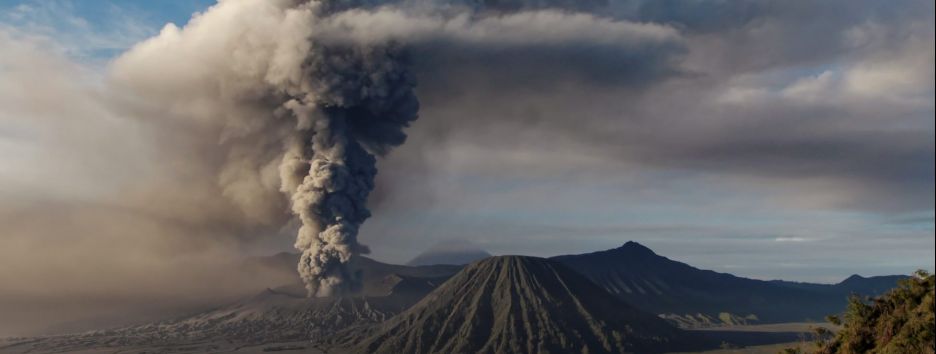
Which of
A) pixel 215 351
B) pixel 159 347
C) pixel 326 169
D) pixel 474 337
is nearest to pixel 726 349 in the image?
pixel 474 337

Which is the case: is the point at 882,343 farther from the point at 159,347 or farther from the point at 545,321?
the point at 159,347

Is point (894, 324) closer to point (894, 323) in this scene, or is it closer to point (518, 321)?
point (894, 323)

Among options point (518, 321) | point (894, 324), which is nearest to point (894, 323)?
point (894, 324)

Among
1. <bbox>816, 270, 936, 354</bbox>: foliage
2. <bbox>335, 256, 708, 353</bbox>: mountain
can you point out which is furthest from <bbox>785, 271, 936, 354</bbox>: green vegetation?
<bbox>335, 256, 708, 353</bbox>: mountain

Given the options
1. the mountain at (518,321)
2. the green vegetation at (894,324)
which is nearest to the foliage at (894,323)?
the green vegetation at (894,324)

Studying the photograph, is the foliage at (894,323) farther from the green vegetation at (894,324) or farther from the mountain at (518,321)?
the mountain at (518,321)

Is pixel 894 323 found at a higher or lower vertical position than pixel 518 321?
higher
